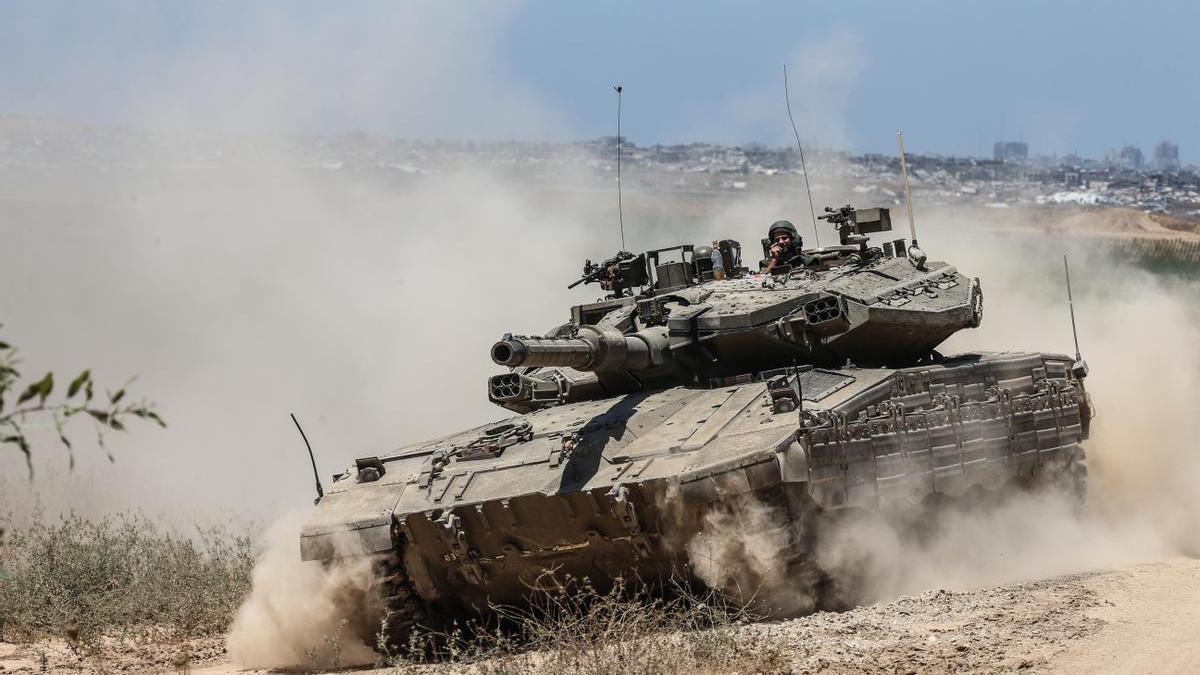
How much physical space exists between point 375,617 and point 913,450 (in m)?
5.22

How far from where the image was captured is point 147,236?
4034 centimetres

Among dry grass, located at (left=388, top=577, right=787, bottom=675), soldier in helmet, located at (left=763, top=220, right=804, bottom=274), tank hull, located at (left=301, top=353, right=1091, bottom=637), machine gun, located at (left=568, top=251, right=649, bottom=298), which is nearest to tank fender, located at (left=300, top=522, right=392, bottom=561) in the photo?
tank hull, located at (left=301, top=353, right=1091, bottom=637)

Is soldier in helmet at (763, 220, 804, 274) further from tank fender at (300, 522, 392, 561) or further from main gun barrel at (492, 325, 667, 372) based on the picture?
tank fender at (300, 522, 392, 561)

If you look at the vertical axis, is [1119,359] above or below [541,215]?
below

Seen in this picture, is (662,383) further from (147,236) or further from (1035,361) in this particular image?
(147,236)

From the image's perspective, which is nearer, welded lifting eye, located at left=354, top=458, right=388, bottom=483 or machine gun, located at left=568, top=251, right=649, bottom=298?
welded lifting eye, located at left=354, top=458, right=388, bottom=483

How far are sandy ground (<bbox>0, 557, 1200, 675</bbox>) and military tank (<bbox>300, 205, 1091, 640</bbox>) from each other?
112 centimetres

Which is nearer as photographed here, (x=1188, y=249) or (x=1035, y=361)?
(x=1035, y=361)

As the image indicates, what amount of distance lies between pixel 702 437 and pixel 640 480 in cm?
96

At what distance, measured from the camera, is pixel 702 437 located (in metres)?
14.0


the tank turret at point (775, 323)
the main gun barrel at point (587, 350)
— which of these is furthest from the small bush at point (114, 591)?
the main gun barrel at point (587, 350)

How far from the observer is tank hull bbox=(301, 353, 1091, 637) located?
13.4 metres

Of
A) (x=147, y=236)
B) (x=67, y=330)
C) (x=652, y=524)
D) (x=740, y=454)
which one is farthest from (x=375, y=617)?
(x=147, y=236)

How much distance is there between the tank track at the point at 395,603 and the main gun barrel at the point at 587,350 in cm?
227
